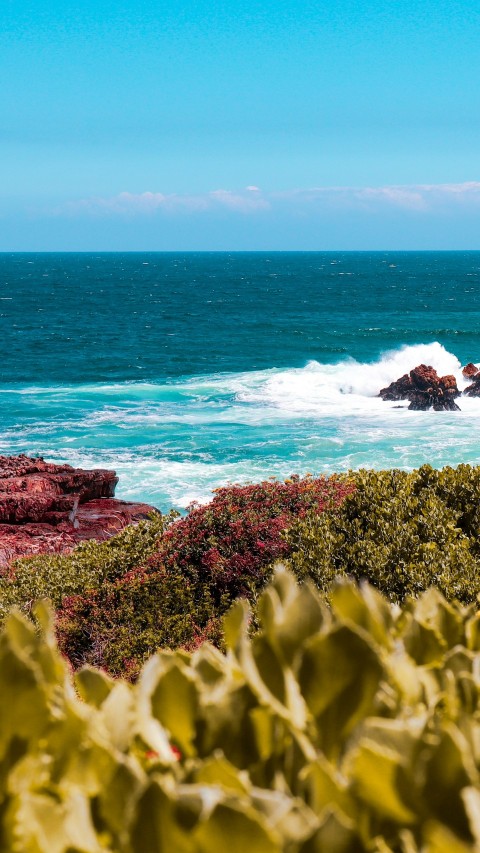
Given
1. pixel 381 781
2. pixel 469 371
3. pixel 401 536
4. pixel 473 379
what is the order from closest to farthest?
pixel 381 781 < pixel 401 536 < pixel 473 379 < pixel 469 371

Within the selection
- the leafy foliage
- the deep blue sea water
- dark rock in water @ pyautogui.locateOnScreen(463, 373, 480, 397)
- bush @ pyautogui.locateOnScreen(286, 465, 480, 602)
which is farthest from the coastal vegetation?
dark rock in water @ pyautogui.locateOnScreen(463, 373, 480, 397)

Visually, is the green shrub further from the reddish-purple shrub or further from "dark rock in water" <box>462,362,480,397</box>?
"dark rock in water" <box>462,362,480,397</box>

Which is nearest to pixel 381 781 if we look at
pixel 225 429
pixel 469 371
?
pixel 225 429

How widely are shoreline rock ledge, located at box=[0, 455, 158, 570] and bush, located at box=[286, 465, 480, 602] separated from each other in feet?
28.3

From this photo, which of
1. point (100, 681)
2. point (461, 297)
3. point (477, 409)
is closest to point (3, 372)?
point (477, 409)

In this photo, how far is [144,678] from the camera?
1.44 meters

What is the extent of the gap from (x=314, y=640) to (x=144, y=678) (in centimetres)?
36

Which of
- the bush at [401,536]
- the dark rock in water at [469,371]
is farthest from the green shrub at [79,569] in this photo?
the dark rock in water at [469,371]

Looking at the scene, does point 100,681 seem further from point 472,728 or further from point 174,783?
point 472,728

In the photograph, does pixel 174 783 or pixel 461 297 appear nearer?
pixel 174 783

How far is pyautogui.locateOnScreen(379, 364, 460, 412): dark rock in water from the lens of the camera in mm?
38375

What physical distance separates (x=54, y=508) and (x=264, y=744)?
17.3m

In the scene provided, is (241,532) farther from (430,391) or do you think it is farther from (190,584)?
(430,391)

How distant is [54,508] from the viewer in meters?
18.0
